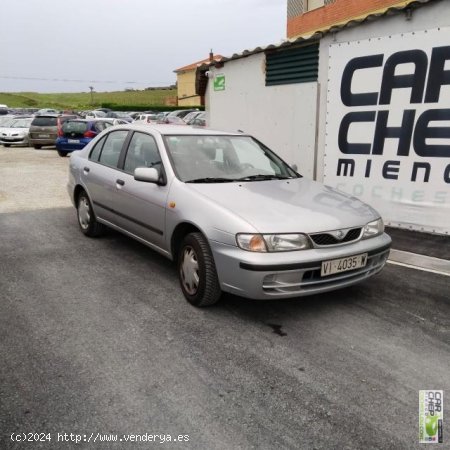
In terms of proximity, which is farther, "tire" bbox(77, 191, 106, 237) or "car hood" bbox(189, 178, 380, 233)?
"tire" bbox(77, 191, 106, 237)

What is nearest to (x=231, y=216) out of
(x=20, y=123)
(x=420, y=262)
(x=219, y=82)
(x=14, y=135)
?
(x=420, y=262)

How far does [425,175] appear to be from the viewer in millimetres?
6336

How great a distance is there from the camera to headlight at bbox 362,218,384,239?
12.5ft

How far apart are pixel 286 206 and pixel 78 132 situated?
1420 cm

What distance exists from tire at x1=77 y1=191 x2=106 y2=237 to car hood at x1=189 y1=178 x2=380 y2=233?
2.28m

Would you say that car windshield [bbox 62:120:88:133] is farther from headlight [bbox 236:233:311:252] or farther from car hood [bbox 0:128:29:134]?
headlight [bbox 236:233:311:252]

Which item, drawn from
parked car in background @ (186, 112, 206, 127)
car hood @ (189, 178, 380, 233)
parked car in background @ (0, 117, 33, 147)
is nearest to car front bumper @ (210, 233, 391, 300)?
car hood @ (189, 178, 380, 233)

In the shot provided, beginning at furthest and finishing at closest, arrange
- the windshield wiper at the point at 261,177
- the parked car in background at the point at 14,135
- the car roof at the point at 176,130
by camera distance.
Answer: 1. the parked car in background at the point at 14,135
2. the car roof at the point at 176,130
3. the windshield wiper at the point at 261,177

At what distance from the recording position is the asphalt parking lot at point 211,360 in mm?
2389

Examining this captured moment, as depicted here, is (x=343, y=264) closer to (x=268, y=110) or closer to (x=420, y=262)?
(x=420, y=262)

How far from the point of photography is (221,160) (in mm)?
4562

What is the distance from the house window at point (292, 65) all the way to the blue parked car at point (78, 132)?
29.1 feet

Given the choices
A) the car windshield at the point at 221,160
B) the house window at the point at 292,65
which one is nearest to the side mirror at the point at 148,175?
the car windshield at the point at 221,160

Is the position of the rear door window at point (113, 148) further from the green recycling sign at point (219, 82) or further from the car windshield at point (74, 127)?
the car windshield at point (74, 127)
